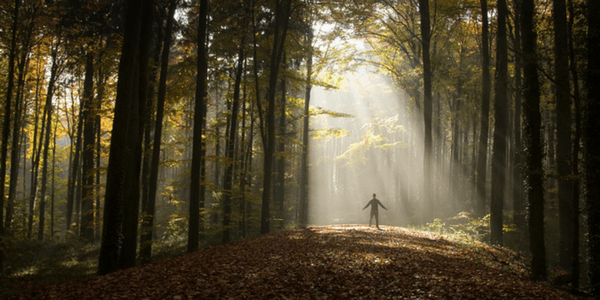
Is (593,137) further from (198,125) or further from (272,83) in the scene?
(272,83)

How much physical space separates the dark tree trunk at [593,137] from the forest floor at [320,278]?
1314mm

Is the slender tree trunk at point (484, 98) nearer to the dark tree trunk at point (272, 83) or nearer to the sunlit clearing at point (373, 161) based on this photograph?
the sunlit clearing at point (373, 161)

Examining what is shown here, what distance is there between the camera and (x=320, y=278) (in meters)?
6.64

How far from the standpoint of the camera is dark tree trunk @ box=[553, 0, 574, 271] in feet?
31.6

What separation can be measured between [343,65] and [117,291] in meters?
17.7

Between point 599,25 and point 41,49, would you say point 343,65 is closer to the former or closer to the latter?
point 599,25

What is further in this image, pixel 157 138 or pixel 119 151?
pixel 157 138

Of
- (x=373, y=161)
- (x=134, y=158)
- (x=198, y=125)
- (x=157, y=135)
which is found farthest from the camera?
(x=373, y=161)

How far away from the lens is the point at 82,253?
16688 millimetres

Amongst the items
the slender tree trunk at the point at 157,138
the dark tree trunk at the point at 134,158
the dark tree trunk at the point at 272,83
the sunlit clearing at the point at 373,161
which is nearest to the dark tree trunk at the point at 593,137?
the dark tree trunk at the point at 134,158

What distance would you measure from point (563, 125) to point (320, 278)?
9518mm

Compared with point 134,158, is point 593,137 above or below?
above

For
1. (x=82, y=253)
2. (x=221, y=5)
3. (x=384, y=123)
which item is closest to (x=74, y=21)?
(x=221, y=5)

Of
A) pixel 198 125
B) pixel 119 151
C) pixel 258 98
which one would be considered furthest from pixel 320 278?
pixel 258 98
